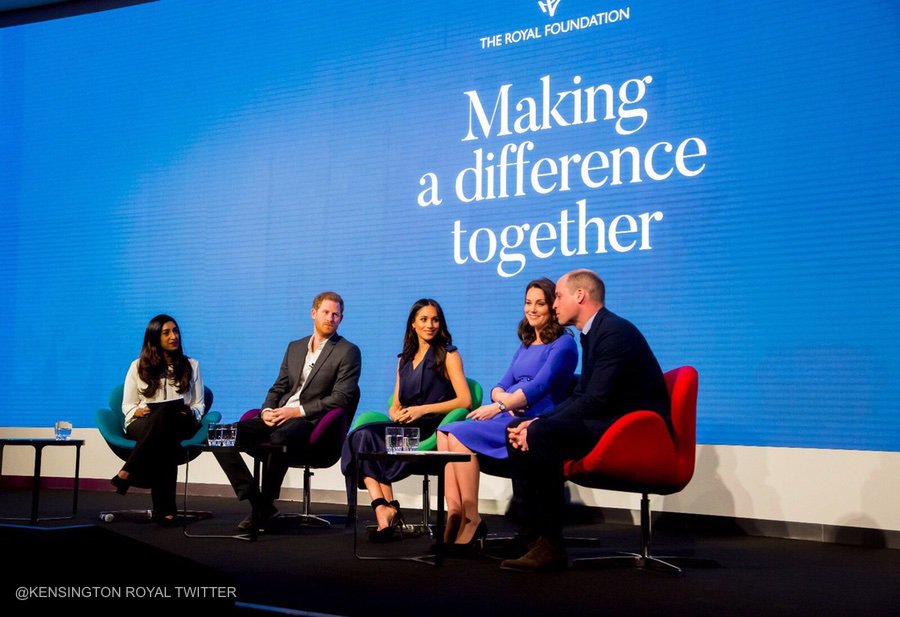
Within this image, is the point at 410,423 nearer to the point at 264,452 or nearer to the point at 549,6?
the point at 264,452

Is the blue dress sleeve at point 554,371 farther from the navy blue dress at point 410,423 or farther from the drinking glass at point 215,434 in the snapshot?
the drinking glass at point 215,434

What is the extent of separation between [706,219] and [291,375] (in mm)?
2200

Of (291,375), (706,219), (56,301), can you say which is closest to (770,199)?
(706,219)

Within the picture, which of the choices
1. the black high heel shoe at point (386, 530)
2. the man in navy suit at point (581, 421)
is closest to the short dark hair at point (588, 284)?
the man in navy suit at point (581, 421)

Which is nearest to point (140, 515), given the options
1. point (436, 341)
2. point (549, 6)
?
point (436, 341)

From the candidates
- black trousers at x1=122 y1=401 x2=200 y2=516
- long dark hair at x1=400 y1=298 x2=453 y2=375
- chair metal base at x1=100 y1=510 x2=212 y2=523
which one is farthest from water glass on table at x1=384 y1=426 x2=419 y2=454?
chair metal base at x1=100 y1=510 x2=212 y2=523

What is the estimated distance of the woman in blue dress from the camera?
3.85 m

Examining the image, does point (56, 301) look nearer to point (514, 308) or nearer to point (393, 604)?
point (514, 308)

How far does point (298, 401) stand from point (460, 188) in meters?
1.68

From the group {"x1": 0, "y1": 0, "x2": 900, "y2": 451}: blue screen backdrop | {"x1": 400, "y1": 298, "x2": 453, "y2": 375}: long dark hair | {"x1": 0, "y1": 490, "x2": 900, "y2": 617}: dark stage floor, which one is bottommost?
{"x1": 0, "y1": 490, "x2": 900, "y2": 617}: dark stage floor

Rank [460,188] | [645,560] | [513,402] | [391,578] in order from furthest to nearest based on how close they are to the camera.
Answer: [460,188] → [513,402] → [645,560] → [391,578]

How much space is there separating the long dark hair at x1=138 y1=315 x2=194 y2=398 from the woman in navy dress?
113cm

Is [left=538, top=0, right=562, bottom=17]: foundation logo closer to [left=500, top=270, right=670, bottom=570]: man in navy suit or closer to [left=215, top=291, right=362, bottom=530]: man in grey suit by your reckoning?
[left=215, top=291, right=362, bottom=530]: man in grey suit

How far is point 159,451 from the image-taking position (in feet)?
15.5
